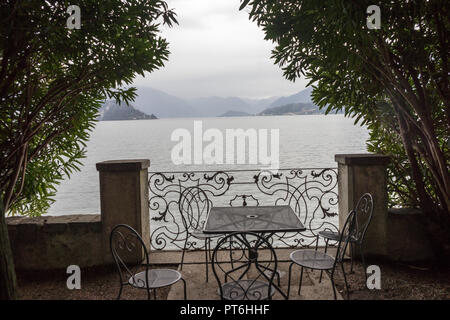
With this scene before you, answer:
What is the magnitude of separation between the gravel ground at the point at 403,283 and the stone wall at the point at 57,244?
9.74 feet

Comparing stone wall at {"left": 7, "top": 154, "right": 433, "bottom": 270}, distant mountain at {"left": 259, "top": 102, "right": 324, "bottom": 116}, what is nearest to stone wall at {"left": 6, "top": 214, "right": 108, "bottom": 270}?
stone wall at {"left": 7, "top": 154, "right": 433, "bottom": 270}

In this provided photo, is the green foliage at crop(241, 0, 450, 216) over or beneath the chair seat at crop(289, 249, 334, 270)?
over

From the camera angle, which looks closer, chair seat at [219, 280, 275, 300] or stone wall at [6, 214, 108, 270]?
chair seat at [219, 280, 275, 300]

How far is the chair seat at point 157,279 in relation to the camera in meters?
2.63

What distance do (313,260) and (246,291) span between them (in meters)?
0.97

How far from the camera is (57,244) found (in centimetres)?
405

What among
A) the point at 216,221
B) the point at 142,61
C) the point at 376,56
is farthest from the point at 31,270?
the point at 376,56

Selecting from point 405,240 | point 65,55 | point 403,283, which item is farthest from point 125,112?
point 403,283

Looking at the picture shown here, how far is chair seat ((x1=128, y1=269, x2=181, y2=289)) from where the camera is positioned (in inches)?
104

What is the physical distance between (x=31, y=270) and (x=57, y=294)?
756 mm

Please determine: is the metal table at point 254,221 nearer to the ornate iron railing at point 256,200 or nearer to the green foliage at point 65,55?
the ornate iron railing at point 256,200

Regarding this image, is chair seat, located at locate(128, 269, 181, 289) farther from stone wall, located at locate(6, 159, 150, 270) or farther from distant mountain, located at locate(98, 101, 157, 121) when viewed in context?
distant mountain, located at locate(98, 101, 157, 121)

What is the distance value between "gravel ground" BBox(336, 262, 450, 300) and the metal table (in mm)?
960

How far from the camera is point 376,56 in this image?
11.6 feet
